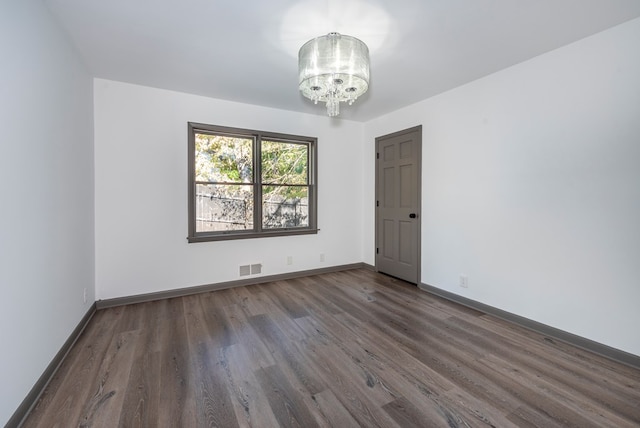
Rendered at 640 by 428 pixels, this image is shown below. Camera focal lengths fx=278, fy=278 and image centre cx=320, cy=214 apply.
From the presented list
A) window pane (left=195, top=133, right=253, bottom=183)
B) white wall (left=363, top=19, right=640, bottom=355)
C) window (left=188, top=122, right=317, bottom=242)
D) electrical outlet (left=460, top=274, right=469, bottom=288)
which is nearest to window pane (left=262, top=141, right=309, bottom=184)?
window (left=188, top=122, right=317, bottom=242)

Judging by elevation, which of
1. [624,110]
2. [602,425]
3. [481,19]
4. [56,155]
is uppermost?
[481,19]

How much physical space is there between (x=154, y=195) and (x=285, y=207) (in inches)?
69.7

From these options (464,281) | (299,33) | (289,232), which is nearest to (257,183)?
(289,232)

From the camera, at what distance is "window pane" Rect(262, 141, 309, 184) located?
13.6 ft

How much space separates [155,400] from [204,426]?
43 cm

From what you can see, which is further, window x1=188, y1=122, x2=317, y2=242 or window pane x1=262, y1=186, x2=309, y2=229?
window pane x1=262, y1=186, x2=309, y2=229

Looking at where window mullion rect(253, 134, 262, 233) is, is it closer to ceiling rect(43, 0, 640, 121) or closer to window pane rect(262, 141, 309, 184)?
window pane rect(262, 141, 309, 184)

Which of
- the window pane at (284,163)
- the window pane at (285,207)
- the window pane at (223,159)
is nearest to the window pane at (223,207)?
the window pane at (223,159)

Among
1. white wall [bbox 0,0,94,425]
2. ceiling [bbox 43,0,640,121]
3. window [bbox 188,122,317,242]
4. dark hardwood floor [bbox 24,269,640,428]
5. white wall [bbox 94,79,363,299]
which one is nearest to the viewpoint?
white wall [bbox 0,0,94,425]

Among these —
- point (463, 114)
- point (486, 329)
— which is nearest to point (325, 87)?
point (463, 114)

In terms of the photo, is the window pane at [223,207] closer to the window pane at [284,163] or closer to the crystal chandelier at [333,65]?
the window pane at [284,163]

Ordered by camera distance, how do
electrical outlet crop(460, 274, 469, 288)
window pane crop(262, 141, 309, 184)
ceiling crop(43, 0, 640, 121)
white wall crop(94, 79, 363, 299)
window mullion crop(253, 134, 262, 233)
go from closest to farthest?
ceiling crop(43, 0, 640, 121) < white wall crop(94, 79, 363, 299) < electrical outlet crop(460, 274, 469, 288) < window mullion crop(253, 134, 262, 233) < window pane crop(262, 141, 309, 184)

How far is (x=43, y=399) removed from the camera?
173cm

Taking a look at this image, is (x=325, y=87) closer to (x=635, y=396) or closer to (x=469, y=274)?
(x=469, y=274)
